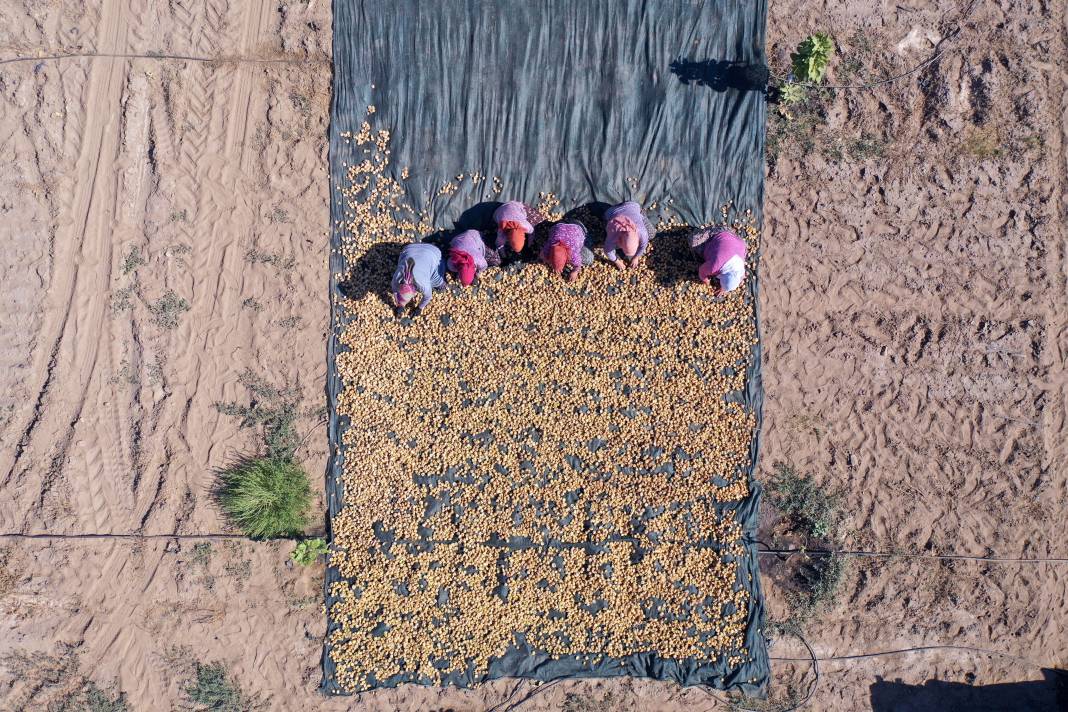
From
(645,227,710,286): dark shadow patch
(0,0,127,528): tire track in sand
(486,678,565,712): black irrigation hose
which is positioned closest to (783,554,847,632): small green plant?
(486,678,565,712): black irrigation hose

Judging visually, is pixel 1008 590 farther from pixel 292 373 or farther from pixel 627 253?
pixel 292 373

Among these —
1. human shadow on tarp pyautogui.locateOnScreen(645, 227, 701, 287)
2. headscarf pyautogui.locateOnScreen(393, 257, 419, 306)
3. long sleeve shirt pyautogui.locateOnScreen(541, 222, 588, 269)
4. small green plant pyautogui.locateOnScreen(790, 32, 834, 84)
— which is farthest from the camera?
human shadow on tarp pyautogui.locateOnScreen(645, 227, 701, 287)

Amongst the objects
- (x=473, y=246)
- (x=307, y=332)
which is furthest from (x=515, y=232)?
(x=307, y=332)

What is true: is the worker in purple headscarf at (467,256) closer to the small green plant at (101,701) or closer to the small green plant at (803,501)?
the small green plant at (803,501)

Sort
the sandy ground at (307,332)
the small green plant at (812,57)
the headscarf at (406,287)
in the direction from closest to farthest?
1. the headscarf at (406,287)
2. the small green plant at (812,57)
3. the sandy ground at (307,332)

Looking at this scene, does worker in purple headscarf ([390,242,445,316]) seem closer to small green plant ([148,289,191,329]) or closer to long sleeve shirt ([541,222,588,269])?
long sleeve shirt ([541,222,588,269])

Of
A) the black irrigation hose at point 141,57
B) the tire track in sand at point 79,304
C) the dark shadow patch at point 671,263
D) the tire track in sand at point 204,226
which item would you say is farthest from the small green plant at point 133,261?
the dark shadow patch at point 671,263

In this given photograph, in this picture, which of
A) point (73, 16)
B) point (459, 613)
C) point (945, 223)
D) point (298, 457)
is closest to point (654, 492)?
point (459, 613)
